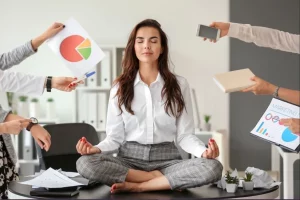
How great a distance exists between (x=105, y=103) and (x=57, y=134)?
150cm

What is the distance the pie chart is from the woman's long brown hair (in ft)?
0.58

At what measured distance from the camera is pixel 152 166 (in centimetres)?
218

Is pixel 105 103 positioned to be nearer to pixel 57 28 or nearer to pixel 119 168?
pixel 57 28

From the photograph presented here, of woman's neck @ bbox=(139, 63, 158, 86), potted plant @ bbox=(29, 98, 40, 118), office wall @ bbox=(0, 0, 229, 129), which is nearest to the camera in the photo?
woman's neck @ bbox=(139, 63, 158, 86)

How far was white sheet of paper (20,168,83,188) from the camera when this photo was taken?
1.99 metres

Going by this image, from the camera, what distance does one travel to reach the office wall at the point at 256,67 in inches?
176

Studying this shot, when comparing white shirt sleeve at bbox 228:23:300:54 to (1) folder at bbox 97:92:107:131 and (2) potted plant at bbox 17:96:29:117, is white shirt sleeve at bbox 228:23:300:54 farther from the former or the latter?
(2) potted plant at bbox 17:96:29:117

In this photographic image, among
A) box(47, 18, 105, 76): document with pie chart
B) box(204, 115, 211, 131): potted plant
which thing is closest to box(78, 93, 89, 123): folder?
box(204, 115, 211, 131): potted plant

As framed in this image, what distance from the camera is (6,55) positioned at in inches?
99.0

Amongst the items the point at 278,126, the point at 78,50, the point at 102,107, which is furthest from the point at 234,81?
the point at 102,107

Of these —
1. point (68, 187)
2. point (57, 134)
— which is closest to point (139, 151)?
point (68, 187)

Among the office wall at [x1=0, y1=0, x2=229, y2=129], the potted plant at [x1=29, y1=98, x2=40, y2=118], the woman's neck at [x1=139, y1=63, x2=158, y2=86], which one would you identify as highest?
the office wall at [x1=0, y1=0, x2=229, y2=129]

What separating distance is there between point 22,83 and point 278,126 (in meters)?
1.05

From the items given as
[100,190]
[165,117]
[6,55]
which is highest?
[6,55]
